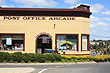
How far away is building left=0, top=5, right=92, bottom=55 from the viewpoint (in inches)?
1069

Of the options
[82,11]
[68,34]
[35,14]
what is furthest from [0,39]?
[82,11]

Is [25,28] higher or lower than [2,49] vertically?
higher

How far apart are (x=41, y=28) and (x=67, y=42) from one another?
4.38m

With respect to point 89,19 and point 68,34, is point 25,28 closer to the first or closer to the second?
point 68,34

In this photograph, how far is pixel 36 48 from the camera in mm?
27484

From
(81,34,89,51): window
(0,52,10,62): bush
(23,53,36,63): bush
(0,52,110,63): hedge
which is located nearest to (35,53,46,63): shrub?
(0,52,110,63): hedge

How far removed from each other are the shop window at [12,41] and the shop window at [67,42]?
5.59 meters

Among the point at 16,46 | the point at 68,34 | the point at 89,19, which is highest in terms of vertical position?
the point at 89,19

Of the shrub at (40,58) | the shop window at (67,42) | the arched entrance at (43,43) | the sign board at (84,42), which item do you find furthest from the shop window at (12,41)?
the sign board at (84,42)

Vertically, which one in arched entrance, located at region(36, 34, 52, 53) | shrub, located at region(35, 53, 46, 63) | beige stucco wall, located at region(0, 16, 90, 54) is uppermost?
beige stucco wall, located at region(0, 16, 90, 54)

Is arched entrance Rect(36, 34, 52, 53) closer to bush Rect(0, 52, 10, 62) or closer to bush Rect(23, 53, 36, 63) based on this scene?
bush Rect(23, 53, 36, 63)

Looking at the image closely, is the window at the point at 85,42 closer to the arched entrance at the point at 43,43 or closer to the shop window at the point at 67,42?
the shop window at the point at 67,42

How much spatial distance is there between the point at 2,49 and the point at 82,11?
13039 mm

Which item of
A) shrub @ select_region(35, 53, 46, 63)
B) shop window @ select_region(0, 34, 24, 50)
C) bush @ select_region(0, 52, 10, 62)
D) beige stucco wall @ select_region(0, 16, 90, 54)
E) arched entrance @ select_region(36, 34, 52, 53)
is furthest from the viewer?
arched entrance @ select_region(36, 34, 52, 53)
